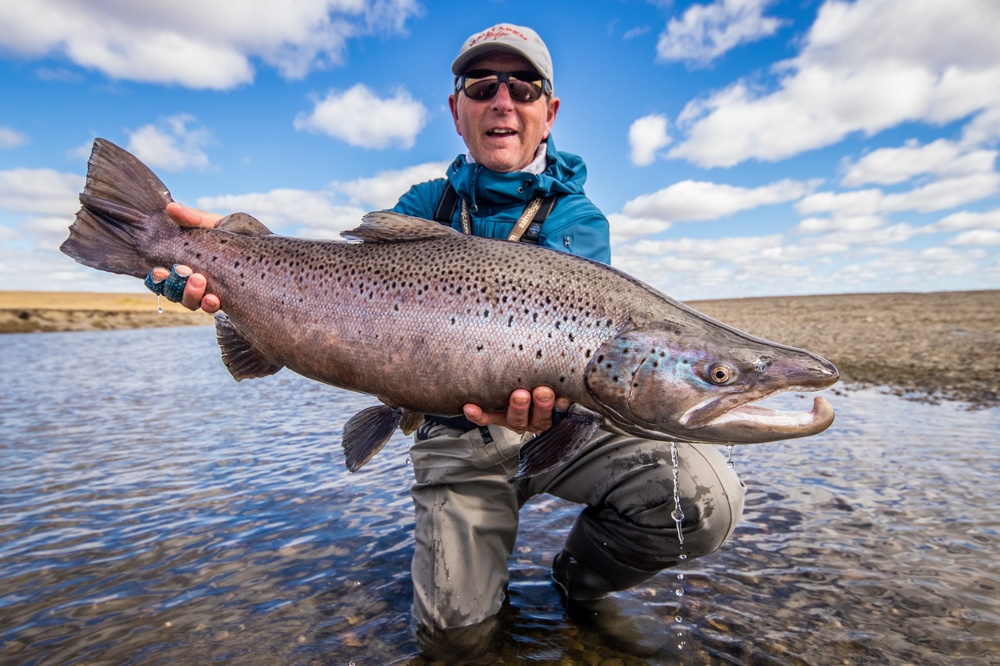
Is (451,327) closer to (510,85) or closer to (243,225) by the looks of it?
(243,225)

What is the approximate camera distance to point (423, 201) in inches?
168

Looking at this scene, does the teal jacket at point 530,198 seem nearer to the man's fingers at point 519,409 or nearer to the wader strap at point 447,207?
the wader strap at point 447,207

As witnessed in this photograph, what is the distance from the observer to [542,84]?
4.17 m

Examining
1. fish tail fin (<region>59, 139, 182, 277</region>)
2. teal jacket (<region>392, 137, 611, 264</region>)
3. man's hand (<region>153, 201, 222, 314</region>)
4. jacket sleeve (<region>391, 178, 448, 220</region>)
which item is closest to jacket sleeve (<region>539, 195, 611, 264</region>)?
teal jacket (<region>392, 137, 611, 264</region>)

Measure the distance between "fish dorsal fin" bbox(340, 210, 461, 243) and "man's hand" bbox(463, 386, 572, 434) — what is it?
102 centimetres

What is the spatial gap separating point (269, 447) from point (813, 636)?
6711mm

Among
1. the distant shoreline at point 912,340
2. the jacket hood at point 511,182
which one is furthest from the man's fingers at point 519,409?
the distant shoreline at point 912,340

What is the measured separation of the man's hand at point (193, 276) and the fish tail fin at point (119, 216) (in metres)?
0.07

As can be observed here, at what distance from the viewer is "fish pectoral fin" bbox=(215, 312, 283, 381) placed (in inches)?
138

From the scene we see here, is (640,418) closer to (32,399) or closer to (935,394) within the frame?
(935,394)

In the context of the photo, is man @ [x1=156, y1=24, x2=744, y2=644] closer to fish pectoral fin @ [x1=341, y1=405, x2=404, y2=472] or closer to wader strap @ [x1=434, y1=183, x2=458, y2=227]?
wader strap @ [x1=434, y1=183, x2=458, y2=227]

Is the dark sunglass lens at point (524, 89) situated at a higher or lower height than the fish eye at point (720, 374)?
higher

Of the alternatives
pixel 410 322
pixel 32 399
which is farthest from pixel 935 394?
pixel 32 399

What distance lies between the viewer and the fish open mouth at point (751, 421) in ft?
8.36
